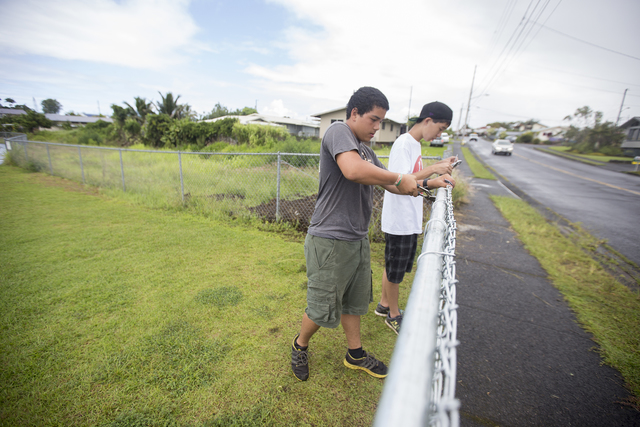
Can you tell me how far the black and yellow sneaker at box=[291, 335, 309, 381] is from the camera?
2.08 metres

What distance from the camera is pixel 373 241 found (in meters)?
4.89

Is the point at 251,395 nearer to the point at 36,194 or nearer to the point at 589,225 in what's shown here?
the point at 589,225

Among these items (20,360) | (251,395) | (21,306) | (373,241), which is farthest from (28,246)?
(373,241)

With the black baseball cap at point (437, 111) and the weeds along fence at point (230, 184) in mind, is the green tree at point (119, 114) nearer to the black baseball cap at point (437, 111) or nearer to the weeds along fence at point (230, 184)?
the weeds along fence at point (230, 184)

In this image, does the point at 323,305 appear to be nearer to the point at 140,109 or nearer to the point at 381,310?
the point at 381,310

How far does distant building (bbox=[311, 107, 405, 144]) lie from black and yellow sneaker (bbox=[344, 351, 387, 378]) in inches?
927

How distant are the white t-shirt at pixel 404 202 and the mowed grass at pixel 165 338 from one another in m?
1.04

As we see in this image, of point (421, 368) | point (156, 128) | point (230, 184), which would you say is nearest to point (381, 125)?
point (156, 128)

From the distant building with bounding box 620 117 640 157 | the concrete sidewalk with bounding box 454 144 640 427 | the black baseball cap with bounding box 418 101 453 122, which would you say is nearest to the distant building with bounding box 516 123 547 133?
the distant building with bounding box 620 117 640 157

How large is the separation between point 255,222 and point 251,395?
3.97 meters

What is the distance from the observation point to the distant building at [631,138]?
91.4 feet

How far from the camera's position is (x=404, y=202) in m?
2.42

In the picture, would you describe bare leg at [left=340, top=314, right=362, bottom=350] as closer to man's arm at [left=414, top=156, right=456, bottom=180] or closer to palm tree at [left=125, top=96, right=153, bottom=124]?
man's arm at [left=414, top=156, right=456, bottom=180]

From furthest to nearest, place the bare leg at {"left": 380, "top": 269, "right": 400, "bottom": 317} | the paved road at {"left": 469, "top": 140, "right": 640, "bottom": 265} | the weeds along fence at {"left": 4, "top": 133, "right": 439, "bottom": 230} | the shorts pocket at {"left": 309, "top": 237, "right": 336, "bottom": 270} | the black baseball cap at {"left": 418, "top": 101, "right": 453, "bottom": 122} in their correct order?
the weeds along fence at {"left": 4, "top": 133, "right": 439, "bottom": 230}
the paved road at {"left": 469, "top": 140, "right": 640, "bottom": 265}
the bare leg at {"left": 380, "top": 269, "right": 400, "bottom": 317}
the black baseball cap at {"left": 418, "top": 101, "right": 453, "bottom": 122}
the shorts pocket at {"left": 309, "top": 237, "right": 336, "bottom": 270}
